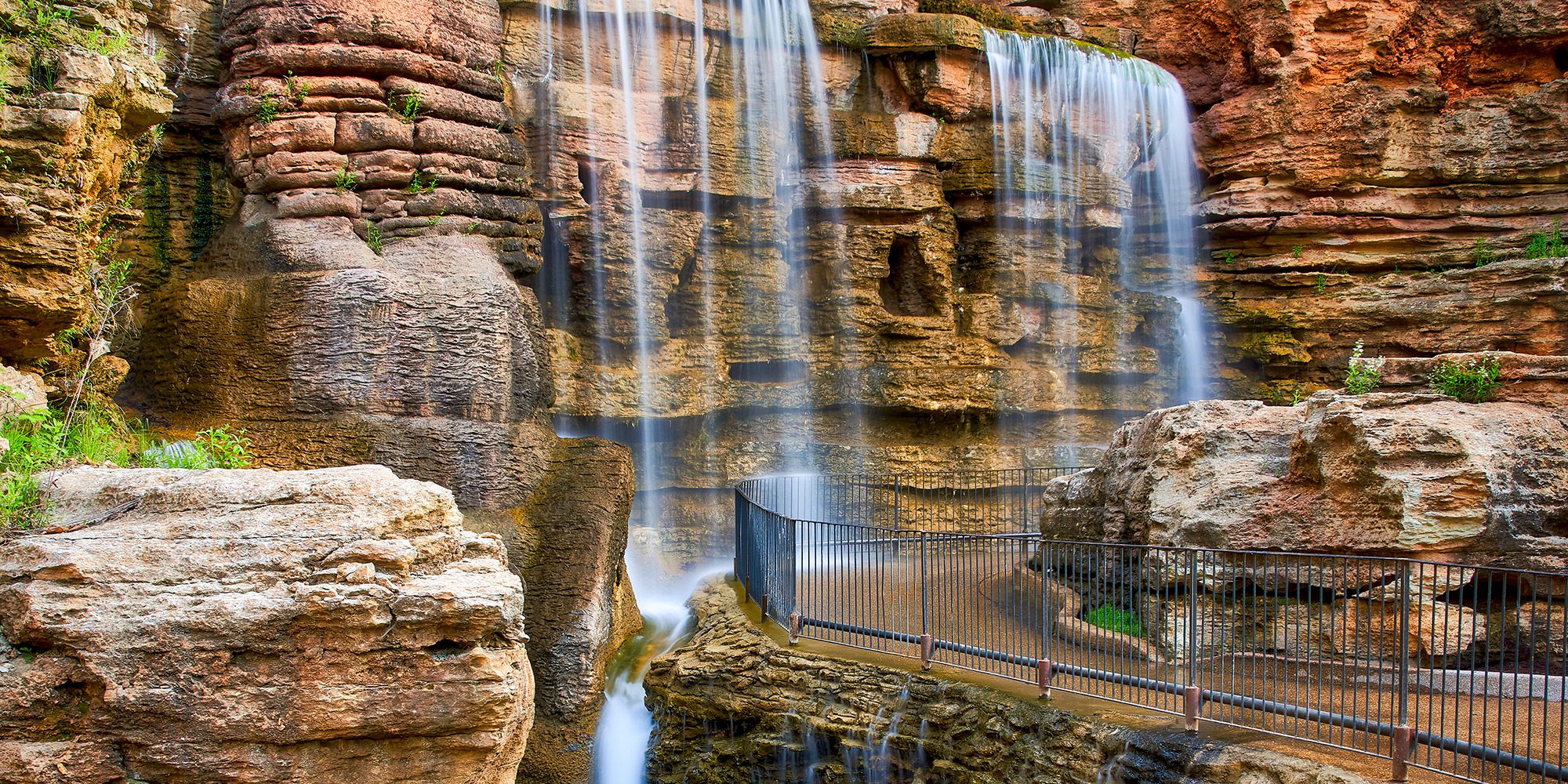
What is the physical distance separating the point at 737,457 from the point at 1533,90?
1431cm

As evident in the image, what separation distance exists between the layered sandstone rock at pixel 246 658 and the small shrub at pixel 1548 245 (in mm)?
17697

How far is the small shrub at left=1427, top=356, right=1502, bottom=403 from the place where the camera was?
9.31 metres

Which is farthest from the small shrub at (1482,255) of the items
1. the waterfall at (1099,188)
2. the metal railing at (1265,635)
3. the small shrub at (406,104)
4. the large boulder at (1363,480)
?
the small shrub at (406,104)

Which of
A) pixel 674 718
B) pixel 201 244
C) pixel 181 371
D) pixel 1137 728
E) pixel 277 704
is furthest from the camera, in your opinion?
pixel 201 244

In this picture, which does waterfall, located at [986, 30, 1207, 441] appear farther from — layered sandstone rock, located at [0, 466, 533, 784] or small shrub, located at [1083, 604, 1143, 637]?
layered sandstone rock, located at [0, 466, 533, 784]

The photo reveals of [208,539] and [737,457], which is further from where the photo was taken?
[737,457]

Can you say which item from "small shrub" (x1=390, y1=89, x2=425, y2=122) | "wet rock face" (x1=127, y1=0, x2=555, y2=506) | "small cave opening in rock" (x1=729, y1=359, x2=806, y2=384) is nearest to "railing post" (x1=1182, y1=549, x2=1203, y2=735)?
"wet rock face" (x1=127, y1=0, x2=555, y2=506)

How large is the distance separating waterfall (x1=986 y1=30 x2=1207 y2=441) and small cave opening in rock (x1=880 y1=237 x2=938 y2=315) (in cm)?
163

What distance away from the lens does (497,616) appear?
532 cm

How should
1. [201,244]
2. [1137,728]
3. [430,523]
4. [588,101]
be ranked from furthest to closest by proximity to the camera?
[588,101], [201,244], [1137,728], [430,523]

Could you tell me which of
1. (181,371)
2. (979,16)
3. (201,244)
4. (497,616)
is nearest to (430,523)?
(497,616)

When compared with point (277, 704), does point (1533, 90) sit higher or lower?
higher

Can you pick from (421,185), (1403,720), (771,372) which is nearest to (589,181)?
(421,185)

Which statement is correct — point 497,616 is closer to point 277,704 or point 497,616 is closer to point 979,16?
point 277,704
